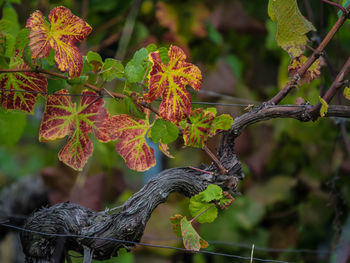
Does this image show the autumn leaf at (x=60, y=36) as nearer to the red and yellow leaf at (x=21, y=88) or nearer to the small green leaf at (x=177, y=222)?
the red and yellow leaf at (x=21, y=88)

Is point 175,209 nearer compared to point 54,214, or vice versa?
point 54,214

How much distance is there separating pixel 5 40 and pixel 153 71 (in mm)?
232

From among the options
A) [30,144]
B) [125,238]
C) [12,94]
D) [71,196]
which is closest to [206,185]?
[125,238]

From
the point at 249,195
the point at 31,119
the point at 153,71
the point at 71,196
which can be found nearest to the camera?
the point at 153,71

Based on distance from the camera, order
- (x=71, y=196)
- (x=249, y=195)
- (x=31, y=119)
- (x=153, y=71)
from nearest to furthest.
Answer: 1. (x=153, y=71)
2. (x=71, y=196)
3. (x=249, y=195)
4. (x=31, y=119)

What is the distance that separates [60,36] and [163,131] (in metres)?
0.18

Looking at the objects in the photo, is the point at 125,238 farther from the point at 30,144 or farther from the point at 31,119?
the point at 30,144

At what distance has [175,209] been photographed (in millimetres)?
1451

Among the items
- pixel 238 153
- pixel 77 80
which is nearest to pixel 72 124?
pixel 77 80

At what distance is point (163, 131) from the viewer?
571mm

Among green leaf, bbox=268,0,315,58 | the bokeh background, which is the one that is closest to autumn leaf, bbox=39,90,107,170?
green leaf, bbox=268,0,315,58

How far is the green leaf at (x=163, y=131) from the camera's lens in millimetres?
567

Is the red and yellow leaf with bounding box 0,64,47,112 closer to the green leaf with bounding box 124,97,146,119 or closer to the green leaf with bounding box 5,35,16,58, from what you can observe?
the green leaf with bounding box 5,35,16,58

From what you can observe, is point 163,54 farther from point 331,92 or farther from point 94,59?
point 331,92
